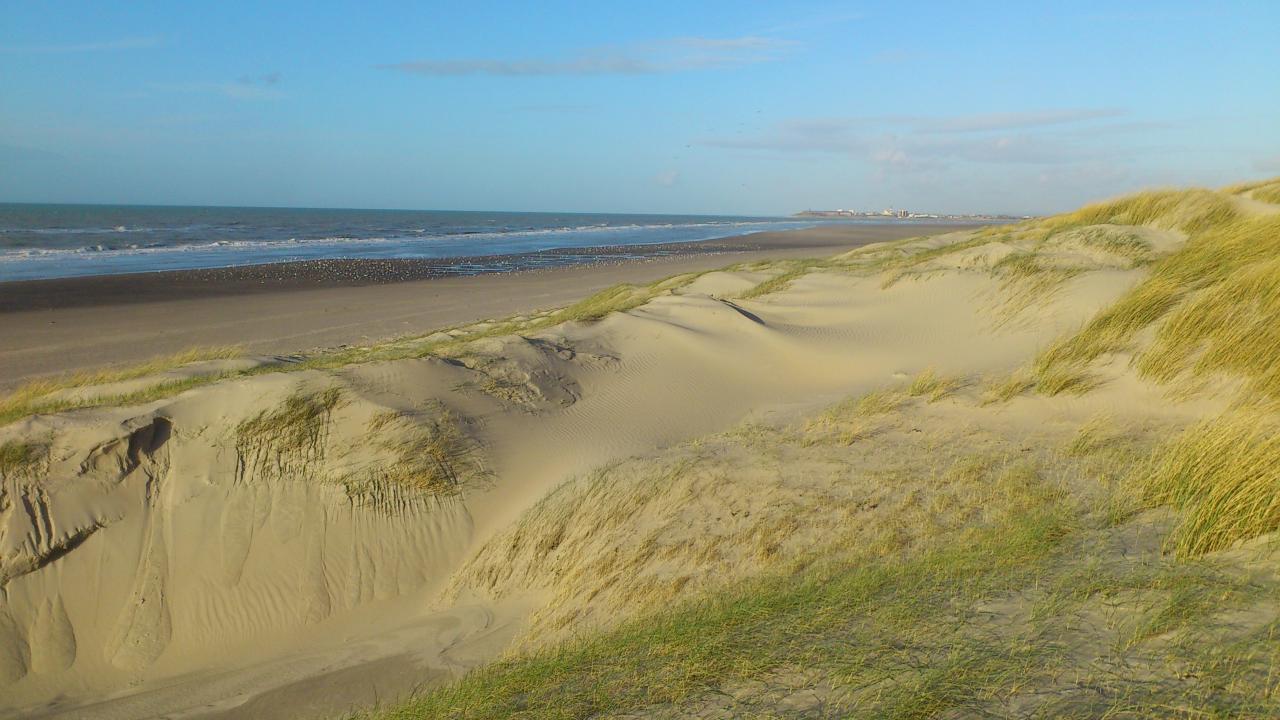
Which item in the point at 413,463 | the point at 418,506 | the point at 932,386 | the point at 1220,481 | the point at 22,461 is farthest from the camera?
the point at 932,386

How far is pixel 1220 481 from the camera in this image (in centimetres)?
351

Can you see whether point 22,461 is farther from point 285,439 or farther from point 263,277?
point 263,277

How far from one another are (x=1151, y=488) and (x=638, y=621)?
2.64 meters

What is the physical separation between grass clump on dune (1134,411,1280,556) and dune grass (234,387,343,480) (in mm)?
5196

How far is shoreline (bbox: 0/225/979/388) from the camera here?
1322 centimetres

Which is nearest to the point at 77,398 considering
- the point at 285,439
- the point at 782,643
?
the point at 285,439

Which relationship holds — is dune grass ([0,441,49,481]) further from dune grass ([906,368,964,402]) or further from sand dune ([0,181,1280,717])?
dune grass ([906,368,964,402])

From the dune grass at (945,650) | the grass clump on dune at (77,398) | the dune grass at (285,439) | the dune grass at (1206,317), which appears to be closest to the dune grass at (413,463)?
the dune grass at (285,439)

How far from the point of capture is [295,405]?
6.00 m

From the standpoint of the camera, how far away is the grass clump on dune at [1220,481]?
3.28m

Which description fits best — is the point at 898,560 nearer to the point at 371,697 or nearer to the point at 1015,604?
the point at 1015,604

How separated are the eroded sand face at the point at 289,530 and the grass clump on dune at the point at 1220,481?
2.83 m

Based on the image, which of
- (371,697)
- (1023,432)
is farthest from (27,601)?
(1023,432)

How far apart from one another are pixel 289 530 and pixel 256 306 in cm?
1392
